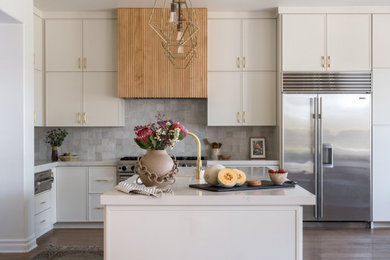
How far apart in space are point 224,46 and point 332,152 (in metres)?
1.88

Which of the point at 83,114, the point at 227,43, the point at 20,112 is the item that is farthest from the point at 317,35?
the point at 20,112

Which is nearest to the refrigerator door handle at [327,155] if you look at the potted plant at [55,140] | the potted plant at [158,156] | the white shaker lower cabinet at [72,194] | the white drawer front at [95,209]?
the white drawer front at [95,209]

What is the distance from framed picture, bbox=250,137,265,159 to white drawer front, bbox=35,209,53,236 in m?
2.66

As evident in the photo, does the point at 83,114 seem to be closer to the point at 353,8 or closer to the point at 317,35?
the point at 317,35

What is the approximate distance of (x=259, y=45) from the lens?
18.2 feet

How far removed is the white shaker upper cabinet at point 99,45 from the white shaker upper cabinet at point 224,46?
1.22 metres

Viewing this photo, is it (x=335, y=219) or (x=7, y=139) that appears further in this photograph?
(x=335, y=219)

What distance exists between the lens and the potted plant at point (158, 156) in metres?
2.64

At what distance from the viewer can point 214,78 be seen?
18.1ft

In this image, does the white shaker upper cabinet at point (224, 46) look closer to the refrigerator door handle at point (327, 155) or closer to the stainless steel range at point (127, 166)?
the stainless steel range at point (127, 166)

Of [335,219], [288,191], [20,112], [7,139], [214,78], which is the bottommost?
[335,219]

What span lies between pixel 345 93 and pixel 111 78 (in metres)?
2.92

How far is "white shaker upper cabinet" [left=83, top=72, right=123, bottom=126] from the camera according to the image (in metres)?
5.54

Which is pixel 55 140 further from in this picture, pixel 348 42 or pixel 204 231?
pixel 348 42
